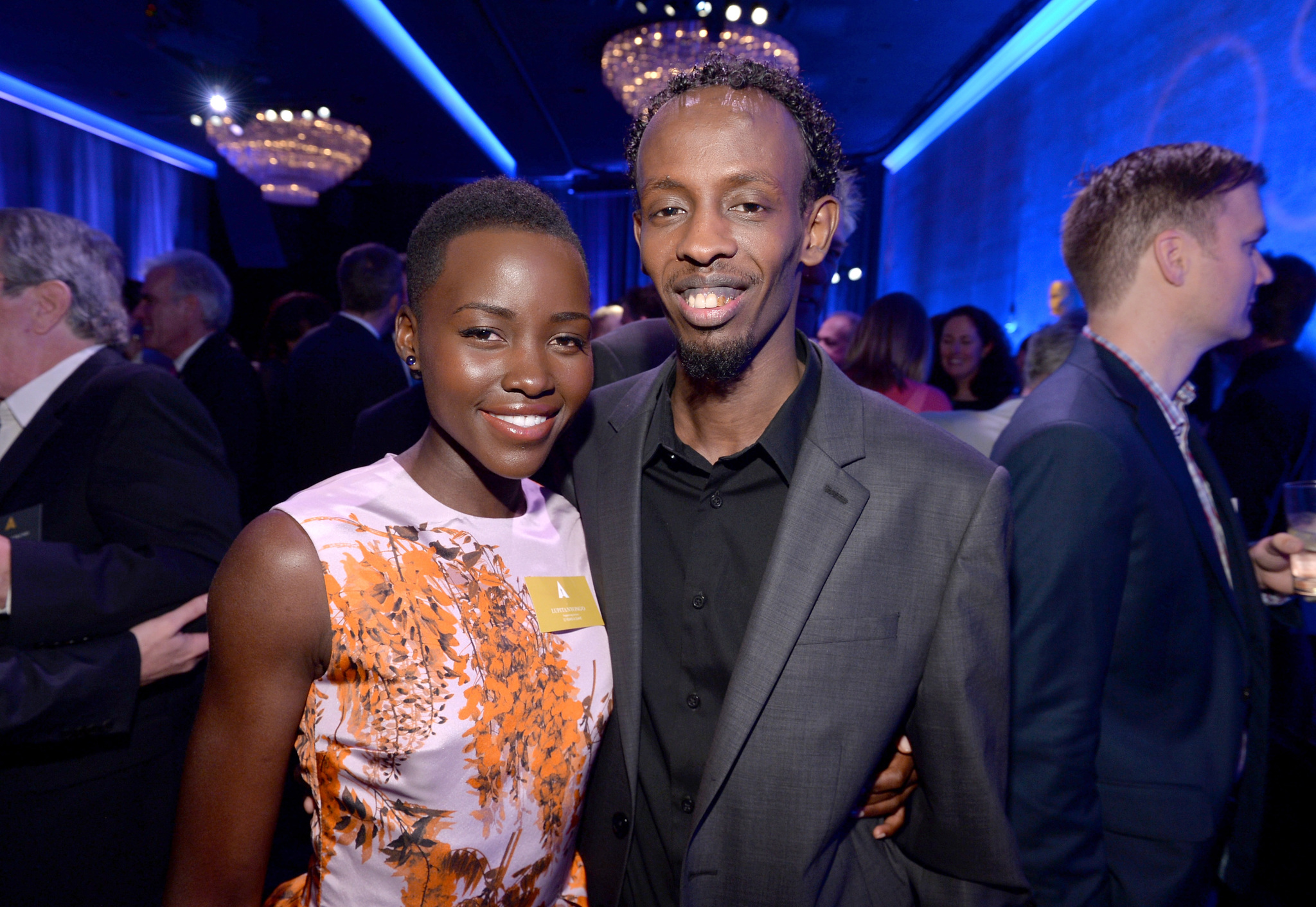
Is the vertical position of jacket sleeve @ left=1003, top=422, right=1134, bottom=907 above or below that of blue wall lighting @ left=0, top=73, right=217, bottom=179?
below

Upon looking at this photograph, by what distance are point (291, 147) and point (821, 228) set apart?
8.05 meters

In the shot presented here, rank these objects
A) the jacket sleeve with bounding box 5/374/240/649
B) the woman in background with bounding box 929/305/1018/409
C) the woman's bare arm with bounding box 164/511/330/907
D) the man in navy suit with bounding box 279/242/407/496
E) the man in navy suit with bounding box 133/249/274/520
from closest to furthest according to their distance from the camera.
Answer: the woman's bare arm with bounding box 164/511/330/907 < the jacket sleeve with bounding box 5/374/240/649 < the man in navy suit with bounding box 279/242/407/496 < the man in navy suit with bounding box 133/249/274/520 < the woman in background with bounding box 929/305/1018/409

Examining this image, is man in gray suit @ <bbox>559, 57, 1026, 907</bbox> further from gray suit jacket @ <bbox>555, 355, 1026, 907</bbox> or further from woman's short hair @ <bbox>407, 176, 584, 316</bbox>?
woman's short hair @ <bbox>407, 176, 584, 316</bbox>

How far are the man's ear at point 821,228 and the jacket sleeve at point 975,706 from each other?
1.74ft

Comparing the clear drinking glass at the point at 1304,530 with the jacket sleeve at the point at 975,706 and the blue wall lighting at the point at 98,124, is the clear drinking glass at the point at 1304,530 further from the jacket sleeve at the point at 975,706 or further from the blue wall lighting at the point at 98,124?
the blue wall lighting at the point at 98,124

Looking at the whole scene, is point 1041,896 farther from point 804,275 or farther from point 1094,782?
point 804,275

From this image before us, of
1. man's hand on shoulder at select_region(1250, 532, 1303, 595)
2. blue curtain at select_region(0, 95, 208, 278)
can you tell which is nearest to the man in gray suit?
man's hand on shoulder at select_region(1250, 532, 1303, 595)

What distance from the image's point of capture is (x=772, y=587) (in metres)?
1.21

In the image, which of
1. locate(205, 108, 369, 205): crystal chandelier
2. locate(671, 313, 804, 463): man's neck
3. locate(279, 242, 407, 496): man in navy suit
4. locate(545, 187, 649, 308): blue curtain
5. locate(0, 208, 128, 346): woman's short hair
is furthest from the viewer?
locate(545, 187, 649, 308): blue curtain

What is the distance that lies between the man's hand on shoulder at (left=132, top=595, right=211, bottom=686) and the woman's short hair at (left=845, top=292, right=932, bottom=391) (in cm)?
318

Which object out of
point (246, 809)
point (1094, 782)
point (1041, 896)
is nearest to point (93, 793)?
point (246, 809)

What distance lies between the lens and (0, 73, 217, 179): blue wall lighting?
7.97m

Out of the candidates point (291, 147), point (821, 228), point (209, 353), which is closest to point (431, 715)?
point (821, 228)

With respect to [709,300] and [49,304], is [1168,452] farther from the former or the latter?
[49,304]
